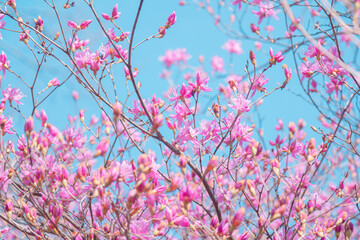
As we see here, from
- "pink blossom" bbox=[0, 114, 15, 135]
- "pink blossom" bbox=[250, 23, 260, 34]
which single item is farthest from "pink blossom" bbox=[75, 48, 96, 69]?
"pink blossom" bbox=[250, 23, 260, 34]

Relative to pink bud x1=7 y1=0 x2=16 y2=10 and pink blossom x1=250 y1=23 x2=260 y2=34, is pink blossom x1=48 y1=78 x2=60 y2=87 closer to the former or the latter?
pink bud x1=7 y1=0 x2=16 y2=10

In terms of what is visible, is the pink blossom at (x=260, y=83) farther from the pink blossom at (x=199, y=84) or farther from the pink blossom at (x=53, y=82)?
the pink blossom at (x=53, y=82)

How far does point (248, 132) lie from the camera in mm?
2000

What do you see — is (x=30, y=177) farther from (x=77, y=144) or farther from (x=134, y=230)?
(x=134, y=230)

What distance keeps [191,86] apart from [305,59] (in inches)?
41.1

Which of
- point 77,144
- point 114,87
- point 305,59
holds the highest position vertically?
point 305,59

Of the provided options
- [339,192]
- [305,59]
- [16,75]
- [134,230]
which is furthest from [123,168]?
[305,59]

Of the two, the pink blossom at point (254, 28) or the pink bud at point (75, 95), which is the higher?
the pink blossom at point (254, 28)

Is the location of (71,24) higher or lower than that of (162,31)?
lower

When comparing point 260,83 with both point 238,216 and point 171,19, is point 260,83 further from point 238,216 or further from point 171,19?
point 238,216

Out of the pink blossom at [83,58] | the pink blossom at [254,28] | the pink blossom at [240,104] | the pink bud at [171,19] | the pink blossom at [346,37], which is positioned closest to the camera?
the pink blossom at [346,37]

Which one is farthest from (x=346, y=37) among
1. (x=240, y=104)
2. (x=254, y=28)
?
(x=254, y=28)

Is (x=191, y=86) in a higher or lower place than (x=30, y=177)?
higher

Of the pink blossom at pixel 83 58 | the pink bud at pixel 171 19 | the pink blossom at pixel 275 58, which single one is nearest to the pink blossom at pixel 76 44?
the pink blossom at pixel 83 58
